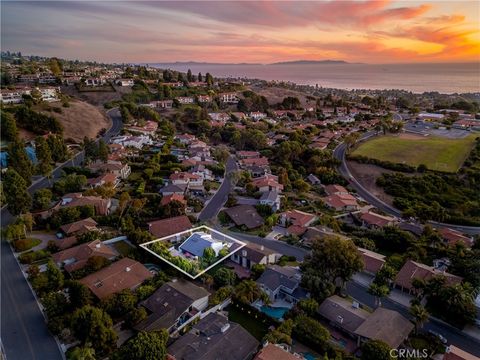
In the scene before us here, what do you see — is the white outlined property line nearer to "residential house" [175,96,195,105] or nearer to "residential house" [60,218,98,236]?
"residential house" [60,218,98,236]

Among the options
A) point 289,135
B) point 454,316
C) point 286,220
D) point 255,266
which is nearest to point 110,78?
point 289,135

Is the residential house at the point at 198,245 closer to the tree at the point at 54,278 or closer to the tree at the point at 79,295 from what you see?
the tree at the point at 79,295

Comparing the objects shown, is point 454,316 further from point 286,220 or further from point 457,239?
point 286,220

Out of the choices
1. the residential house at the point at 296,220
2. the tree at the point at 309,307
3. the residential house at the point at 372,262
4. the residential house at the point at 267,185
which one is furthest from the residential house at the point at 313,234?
the residential house at the point at 267,185

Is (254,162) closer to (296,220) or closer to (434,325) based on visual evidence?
(296,220)

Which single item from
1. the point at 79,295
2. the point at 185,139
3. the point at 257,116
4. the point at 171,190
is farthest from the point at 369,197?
the point at 257,116

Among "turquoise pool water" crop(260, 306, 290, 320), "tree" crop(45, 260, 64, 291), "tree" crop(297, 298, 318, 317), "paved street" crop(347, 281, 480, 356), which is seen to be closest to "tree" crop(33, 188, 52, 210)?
"tree" crop(45, 260, 64, 291)
